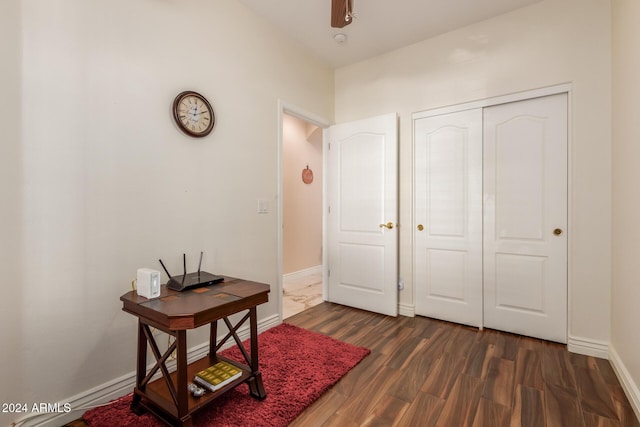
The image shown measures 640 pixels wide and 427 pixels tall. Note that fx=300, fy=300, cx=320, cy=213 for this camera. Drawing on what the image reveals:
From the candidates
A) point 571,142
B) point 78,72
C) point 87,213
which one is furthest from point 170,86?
point 571,142

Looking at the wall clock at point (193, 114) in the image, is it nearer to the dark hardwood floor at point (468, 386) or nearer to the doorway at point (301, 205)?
the dark hardwood floor at point (468, 386)

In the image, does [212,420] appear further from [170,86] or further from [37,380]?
[170,86]

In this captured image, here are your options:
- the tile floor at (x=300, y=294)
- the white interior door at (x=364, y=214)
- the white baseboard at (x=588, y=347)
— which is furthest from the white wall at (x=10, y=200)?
the white baseboard at (x=588, y=347)

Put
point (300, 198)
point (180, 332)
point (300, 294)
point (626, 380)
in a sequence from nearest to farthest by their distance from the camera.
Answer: point (180, 332) < point (626, 380) < point (300, 294) < point (300, 198)

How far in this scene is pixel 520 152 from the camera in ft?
8.44

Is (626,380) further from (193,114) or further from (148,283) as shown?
(193,114)

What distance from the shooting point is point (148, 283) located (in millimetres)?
1555

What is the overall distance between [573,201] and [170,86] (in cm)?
309

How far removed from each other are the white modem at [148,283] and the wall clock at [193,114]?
1.03 meters

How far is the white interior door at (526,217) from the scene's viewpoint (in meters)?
2.43

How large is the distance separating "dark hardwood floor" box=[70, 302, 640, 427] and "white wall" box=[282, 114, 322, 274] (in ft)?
7.04

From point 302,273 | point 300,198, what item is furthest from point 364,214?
point 302,273

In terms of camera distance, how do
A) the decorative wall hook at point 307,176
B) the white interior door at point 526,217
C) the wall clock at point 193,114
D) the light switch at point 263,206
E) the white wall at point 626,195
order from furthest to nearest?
1. the decorative wall hook at point 307,176
2. the light switch at point 263,206
3. the white interior door at point 526,217
4. the wall clock at point 193,114
5. the white wall at point 626,195

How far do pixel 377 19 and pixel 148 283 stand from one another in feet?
9.14
